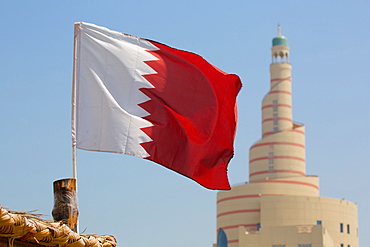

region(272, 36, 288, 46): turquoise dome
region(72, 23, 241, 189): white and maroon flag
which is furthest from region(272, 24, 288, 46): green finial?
region(72, 23, 241, 189): white and maroon flag

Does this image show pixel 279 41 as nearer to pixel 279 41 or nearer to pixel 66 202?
pixel 279 41

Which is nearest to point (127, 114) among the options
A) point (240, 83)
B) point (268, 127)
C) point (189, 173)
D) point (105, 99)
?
point (105, 99)

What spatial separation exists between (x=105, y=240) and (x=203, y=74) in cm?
359

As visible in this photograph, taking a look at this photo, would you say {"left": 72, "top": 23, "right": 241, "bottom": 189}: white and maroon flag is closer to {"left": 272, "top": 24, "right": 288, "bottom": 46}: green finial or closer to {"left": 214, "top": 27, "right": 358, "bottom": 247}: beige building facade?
{"left": 214, "top": 27, "right": 358, "bottom": 247}: beige building facade

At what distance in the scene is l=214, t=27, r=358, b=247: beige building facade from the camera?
54.9 meters

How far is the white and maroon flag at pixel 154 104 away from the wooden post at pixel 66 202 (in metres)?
0.95

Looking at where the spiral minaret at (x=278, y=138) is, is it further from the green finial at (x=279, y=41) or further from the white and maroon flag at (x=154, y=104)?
the white and maroon flag at (x=154, y=104)

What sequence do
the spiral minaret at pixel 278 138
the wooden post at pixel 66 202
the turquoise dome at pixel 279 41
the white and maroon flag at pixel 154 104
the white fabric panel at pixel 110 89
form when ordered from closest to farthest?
the wooden post at pixel 66 202, the white fabric panel at pixel 110 89, the white and maroon flag at pixel 154 104, the spiral minaret at pixel 278 138, the turquoise dome at pixel 279 41

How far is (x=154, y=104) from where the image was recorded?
32.3 feet

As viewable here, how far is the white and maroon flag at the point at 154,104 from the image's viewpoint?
9203mm

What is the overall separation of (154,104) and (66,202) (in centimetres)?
242

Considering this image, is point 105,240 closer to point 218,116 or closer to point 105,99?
point 105,99

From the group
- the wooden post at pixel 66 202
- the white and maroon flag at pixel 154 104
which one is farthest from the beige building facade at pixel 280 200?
the wooden post at pixel 66 202

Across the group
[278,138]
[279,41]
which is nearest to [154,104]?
[278,138]
